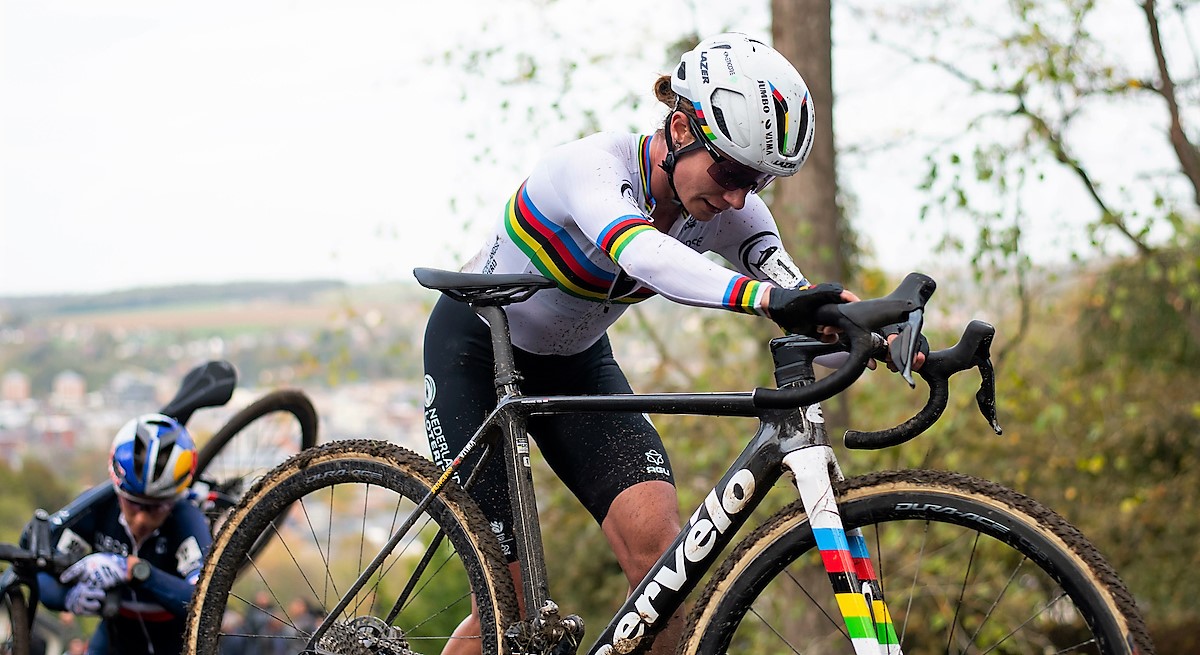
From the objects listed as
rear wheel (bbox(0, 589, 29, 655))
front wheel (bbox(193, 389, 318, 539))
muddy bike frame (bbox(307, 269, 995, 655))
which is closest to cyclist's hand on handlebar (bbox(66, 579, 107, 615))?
rear wheel (bbox(0, 589, 29, 655))

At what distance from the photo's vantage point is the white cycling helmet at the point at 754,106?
2721mm

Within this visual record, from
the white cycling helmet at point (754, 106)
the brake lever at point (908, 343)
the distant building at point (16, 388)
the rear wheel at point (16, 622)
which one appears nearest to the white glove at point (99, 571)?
the rear wheel at point (16, 622)

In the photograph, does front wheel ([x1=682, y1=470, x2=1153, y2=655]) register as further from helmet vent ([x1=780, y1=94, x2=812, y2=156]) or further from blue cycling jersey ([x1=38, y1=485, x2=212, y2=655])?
blue cycling jersey ([x1=38, y1=485, x2=212, y2=655])

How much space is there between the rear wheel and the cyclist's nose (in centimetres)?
347

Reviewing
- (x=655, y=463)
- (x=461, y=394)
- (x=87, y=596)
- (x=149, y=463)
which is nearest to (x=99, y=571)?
(x=87, y=596)

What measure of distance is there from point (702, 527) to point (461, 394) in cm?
90

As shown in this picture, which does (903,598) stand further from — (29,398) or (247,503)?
(29,398)

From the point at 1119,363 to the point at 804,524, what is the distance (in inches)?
394

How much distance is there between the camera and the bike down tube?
2.66 metres

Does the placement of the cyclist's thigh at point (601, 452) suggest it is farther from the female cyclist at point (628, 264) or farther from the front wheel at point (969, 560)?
the front wheel at point (969, 560)

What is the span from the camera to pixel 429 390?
11.1 ft

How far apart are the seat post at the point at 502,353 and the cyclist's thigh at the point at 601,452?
164mm

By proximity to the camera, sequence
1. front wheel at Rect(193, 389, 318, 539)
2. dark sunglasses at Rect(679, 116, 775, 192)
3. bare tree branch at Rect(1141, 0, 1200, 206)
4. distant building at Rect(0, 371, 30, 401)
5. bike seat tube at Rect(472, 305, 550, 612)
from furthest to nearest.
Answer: distant building at Rect(0, 371, 30, 401), bare tree branch at Rect(1141, 0, 1200, 206), front wheel at Rect(193, 389, 318, 539), bike seat tube at Rect(472, 305, 550, 612), dark sunglasses at Rect(679, 116, 775, 192)

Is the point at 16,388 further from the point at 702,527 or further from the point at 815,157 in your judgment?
the point at 702,527
